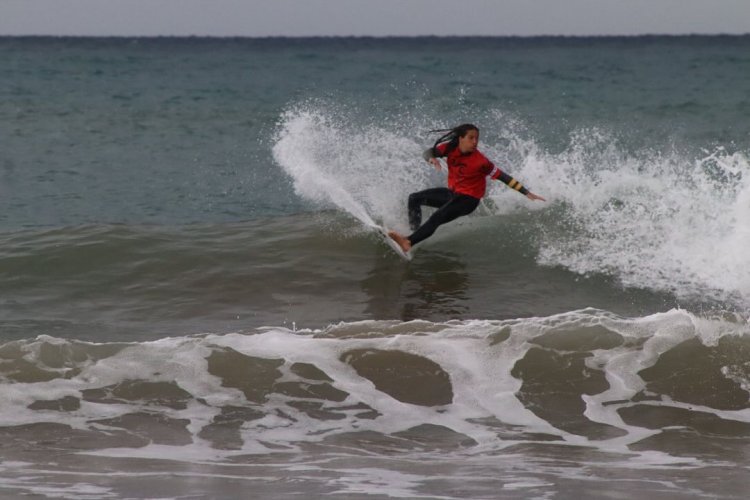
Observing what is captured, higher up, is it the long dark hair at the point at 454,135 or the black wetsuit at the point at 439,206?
the long dark hair at the point at 454,135

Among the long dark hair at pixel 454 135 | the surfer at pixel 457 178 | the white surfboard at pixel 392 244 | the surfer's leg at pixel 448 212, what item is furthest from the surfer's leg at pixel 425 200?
the long dark hair at pixel 454 135

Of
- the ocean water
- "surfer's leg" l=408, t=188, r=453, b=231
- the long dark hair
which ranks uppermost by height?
the long dark hair

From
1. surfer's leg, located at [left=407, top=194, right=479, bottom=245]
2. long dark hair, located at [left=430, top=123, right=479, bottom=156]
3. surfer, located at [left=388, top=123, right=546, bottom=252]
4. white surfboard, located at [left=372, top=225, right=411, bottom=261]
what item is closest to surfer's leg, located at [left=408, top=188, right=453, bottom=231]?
surfer, located at [left=388, top=123, right=546, bottom=252]

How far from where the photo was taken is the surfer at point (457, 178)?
1114cm

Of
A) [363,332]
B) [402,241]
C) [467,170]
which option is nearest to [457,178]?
[467,170]

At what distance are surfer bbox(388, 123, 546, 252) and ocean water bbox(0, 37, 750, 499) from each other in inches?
19.5

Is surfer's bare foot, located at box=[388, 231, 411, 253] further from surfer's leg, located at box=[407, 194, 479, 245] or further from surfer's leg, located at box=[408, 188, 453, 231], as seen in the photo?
surfer's leg, located at box=[408, 188, 453, 231]

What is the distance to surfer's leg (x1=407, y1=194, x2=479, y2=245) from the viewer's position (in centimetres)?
1143

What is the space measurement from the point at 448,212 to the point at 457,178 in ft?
1.26

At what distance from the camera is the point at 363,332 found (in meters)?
9.19

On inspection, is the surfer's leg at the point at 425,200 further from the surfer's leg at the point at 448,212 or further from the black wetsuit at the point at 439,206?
the surfer's leg at the point at 448,212

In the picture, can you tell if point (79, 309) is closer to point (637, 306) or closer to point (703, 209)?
point (637, 306)

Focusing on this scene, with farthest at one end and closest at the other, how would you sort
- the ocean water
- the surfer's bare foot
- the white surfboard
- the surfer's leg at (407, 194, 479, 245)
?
the white surfboard
the surfer's bare foot
the surfer's leg at (407, 194, 479, 245)
the ocean water

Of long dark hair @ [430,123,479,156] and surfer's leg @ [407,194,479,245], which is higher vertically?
long dark hair @ [430,123,479,156]
